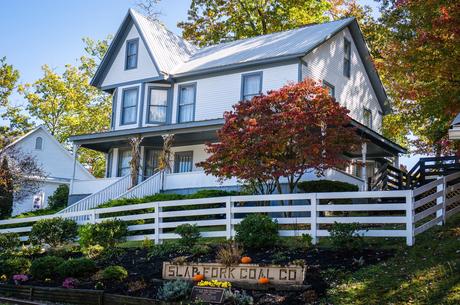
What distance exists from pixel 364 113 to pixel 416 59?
1102cm

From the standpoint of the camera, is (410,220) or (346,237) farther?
(346,237)

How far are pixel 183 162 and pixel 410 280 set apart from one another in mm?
19102

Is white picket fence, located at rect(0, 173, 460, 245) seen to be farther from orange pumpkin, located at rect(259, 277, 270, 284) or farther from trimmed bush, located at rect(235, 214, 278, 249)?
orange pumpkin, located at rect(259, 277, 270, 284)

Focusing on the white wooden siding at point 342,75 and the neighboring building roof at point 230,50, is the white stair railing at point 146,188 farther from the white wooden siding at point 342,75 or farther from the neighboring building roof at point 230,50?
the white wooden siding at point 342,75

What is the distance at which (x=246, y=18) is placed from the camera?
4006 centimetres

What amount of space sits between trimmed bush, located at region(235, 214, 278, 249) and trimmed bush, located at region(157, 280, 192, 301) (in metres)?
2.85

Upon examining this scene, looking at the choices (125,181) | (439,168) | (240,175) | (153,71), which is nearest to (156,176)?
(125,181)

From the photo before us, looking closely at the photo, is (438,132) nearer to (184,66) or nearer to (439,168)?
(439,168)

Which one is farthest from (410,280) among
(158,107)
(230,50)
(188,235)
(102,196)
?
(230,50)

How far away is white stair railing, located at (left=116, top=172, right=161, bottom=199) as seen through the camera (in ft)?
79.3

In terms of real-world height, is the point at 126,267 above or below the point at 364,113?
below

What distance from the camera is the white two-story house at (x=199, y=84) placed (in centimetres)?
2519

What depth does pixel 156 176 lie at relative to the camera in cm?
2547

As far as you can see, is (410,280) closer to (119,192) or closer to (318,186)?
(318,186)
